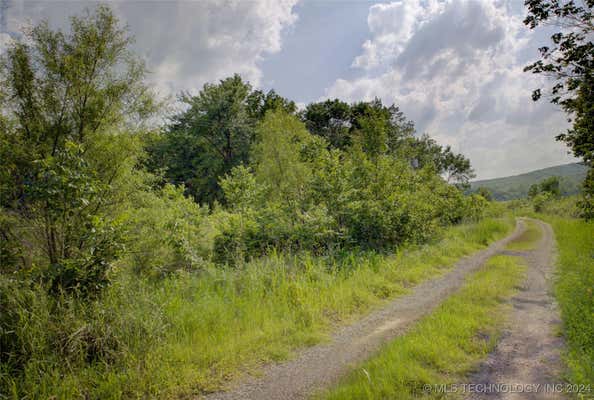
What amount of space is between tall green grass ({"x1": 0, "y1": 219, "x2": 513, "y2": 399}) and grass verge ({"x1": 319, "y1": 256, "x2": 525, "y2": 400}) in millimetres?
1289

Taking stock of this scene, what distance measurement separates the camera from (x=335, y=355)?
4336 mm

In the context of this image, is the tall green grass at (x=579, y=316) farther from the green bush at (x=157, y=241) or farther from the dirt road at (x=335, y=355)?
the green bush at (x=157, y=241)

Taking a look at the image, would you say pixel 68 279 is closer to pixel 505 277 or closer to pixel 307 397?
pixel 307 397

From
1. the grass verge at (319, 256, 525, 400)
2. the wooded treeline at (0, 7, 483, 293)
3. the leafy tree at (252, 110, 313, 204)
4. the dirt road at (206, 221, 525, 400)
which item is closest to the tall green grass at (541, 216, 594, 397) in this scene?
the grass verge at (319, 256, 525, 400)

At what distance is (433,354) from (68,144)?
20.2ft

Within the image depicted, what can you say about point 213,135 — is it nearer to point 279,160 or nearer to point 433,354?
point 279,160

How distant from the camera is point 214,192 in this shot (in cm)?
3394

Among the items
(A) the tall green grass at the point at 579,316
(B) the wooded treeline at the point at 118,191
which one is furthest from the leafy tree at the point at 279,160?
(A) the tall green grass at the point at 579,316

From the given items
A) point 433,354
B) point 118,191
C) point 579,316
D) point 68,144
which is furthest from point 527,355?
point 118,191

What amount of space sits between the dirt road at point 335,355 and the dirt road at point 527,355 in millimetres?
1410

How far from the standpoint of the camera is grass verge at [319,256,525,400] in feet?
10.7

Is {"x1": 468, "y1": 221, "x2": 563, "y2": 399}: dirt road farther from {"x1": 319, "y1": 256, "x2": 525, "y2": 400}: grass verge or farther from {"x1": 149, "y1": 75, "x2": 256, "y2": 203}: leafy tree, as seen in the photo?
{"x1": 149, "y1": 75, "x2": 256, "y2": 203}: leafy tree

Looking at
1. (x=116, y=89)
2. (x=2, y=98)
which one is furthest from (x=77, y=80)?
(x=2, y=98)

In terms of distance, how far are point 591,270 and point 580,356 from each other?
5120mm
